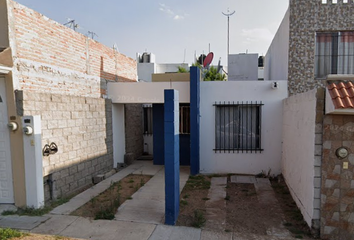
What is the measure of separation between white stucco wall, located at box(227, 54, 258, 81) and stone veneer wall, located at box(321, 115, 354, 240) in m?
7.66

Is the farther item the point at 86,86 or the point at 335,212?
the point at 86,86

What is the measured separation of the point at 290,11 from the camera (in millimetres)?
8148

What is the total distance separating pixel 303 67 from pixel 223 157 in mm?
3968

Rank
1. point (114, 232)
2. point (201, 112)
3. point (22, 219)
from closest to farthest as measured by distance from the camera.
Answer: point (114, 232), point (22, 219), point (201, 112)

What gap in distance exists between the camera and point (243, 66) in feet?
38.2

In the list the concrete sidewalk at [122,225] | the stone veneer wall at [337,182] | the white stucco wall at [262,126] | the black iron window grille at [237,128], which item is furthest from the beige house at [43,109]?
the stone veneer wall at [337,182]

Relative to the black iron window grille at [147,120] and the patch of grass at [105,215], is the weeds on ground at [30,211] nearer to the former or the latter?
the patch of grass at [105,215]

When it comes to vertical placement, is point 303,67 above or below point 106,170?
above

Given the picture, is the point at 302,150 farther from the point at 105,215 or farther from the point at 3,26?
the point at 3,26

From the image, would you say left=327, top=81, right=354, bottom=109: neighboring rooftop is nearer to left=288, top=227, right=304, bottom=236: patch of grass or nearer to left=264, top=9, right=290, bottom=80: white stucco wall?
left=288, top=227, right=304, bottom=236: patch of grass

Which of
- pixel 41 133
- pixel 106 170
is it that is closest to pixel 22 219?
pixel 41 133

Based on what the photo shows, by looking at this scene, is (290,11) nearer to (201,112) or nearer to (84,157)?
(201,112)

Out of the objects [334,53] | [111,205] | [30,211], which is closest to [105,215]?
[111,205]

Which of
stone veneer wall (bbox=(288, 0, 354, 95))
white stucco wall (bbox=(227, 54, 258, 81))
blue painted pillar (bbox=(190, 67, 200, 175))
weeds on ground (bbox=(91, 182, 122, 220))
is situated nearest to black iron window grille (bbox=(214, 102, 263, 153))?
blue painted pillar (bbox=(190, 67, 200, 175))
